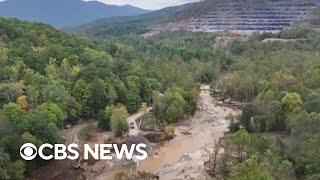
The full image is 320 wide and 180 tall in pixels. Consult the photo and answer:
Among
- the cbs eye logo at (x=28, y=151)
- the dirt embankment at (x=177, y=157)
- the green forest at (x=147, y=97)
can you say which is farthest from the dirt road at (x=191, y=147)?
the cbs eye logo at (x=28, y=151)

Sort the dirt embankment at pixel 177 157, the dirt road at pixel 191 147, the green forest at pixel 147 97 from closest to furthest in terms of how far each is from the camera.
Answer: the green forest at pixel 147 97 < the dirt embankment at pixel 177 157 < the dirt road at pixel 191 147

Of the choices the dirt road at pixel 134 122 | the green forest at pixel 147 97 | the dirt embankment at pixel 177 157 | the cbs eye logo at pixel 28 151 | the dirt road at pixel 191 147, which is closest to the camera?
the green forest at pixel 147 97

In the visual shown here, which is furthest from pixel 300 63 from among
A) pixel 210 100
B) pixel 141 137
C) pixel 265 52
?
pixel 141 137

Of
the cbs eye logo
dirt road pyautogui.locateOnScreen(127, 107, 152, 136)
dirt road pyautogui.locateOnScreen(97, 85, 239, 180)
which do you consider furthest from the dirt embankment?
dirt road pyautogui.locateOnScreen(127, 107, 152, 136)

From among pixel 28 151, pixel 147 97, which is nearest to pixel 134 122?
pixel 147 97

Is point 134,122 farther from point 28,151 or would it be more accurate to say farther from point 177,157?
point 28,151

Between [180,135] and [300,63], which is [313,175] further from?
[300,63]

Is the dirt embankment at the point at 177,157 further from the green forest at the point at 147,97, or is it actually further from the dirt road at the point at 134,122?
the dirt road at the point at 134,122
